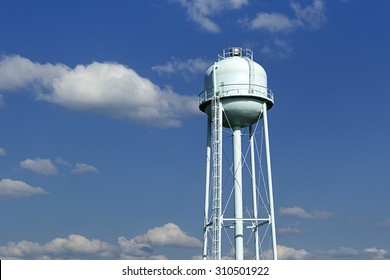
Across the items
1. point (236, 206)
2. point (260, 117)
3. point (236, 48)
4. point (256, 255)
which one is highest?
point (236, 48)

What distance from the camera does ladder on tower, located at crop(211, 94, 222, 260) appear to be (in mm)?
39656

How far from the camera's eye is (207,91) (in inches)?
1727

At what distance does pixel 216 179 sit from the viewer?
134 ft

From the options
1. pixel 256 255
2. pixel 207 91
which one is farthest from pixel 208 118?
pixel 256 255

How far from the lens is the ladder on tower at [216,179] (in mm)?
39656

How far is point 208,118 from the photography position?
4416cm
